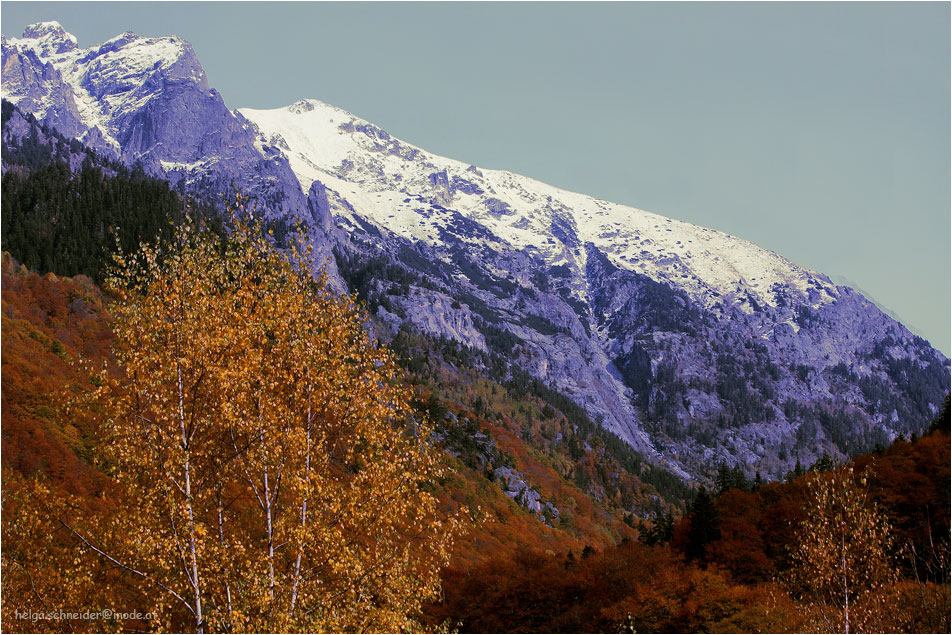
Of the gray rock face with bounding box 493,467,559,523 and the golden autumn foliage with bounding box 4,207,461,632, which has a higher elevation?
the golden autumn foliage with bounding box 4,207,461,632

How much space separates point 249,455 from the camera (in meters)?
20.4

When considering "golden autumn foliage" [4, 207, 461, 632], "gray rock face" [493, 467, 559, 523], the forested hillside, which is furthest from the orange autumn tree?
"gray rock face" [493, 467, 559, 523]

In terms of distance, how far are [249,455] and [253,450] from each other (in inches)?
12.8

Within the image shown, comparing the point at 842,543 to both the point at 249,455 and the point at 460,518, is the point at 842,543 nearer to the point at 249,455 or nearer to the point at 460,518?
the point at 460,518

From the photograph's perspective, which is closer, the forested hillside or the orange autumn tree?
the orange autumn tree

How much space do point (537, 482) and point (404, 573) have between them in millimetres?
170361

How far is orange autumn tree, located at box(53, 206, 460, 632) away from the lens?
20000mm

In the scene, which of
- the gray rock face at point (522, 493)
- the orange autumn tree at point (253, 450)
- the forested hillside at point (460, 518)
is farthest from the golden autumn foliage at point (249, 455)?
the gray rock face at point (522, 493)

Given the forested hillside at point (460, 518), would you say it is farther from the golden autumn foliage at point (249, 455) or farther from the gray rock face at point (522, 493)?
the gray rock face at point (522, 493)

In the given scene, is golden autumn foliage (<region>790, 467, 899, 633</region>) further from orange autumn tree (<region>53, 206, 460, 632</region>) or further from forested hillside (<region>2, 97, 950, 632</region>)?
orange autumn tree (<region>53, 206, 460, 632</region>)

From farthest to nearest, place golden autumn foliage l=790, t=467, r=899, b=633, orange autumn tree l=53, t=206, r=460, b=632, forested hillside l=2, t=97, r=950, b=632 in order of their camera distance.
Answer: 1. golden autumn foliage l=790, t=467, r=899, b=633
2. forested hillside l=2, t=97, r=950, b=632
3. orange autumn tree l=53, t=206, r=460, b=632

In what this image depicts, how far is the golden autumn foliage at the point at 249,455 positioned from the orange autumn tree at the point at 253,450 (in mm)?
63

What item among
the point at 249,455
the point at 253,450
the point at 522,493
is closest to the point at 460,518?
the point at 253,450

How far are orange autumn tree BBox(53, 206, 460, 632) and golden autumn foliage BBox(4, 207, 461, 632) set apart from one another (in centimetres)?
6
